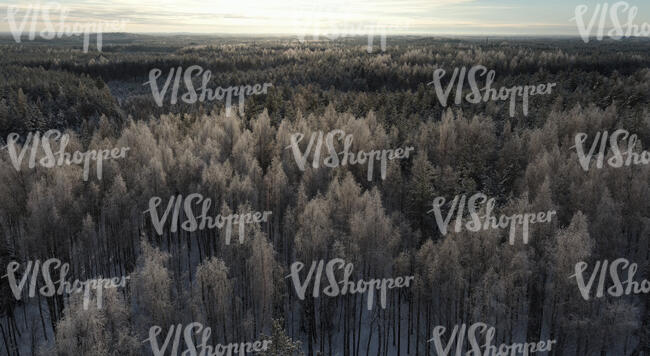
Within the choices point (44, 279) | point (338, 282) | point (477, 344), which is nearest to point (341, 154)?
point (338, 282)

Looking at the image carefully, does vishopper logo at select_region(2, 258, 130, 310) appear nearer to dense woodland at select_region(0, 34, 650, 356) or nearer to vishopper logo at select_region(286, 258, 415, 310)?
dense woodland at select_region(0, 34, 650, 356)

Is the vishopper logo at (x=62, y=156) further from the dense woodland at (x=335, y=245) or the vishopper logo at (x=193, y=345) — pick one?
the vishopper logo at (x=193, y=345)

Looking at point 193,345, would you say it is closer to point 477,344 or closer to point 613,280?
point 477,344

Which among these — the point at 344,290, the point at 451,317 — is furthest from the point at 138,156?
the point at 451,317

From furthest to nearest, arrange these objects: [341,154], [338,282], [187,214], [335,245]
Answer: [341,154] → [187,214] → [338,282] → [335,245]

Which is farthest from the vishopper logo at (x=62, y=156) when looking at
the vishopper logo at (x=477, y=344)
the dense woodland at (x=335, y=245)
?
the vishopper logo at (x=477, y=344)

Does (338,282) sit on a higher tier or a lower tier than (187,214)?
lower

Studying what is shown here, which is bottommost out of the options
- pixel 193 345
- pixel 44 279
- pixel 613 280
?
pixel 193 345

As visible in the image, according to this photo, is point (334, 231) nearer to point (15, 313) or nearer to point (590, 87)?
point (15, 313)
